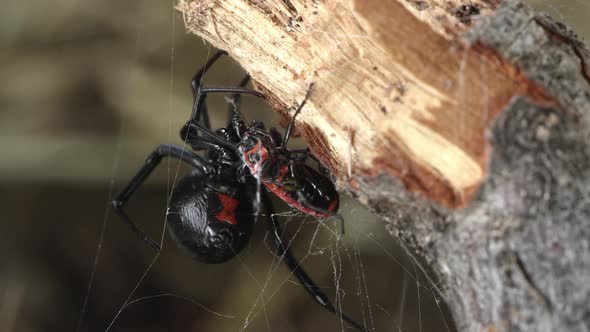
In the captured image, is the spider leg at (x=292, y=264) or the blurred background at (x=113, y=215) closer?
the spider leg at (x=292, y=264)

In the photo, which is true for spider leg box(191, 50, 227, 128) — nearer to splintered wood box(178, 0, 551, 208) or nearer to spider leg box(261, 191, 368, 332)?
spider leg box(261, 191, 368, 332)

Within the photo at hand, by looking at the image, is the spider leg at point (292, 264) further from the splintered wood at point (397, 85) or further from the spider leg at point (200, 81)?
the splintered wood at point (397, 85)

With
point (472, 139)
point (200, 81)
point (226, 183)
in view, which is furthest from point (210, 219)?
point (472, 139)

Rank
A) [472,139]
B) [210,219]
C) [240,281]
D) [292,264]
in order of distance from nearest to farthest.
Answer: [472,139] < [210,219] < [292,264] < [240,281]

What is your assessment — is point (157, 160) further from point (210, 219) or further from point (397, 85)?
point (397, 85)

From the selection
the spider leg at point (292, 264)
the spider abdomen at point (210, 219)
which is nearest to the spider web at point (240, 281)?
the spider leg at point (292, 264)

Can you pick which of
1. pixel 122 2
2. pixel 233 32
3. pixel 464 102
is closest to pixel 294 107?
pixel 233 32

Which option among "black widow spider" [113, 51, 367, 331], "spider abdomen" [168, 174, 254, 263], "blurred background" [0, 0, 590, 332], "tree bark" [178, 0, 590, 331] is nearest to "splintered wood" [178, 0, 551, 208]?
"tree bark" [178, 0, 590, 331]
